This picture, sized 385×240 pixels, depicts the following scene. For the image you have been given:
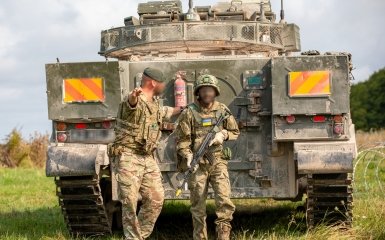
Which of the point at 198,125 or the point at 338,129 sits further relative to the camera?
the point at 338,129

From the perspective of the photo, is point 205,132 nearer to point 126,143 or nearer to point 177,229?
point 126,143

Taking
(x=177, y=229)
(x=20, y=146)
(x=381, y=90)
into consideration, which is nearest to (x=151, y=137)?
(x=177, y=229)

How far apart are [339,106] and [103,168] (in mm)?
2473

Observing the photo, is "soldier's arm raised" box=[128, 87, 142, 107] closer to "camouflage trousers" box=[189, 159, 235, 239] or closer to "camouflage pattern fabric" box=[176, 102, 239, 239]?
"camouflage pattern fabric" box=[176, 102, 239, 239]

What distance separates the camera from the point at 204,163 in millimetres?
8719

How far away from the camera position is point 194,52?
35.9 ft

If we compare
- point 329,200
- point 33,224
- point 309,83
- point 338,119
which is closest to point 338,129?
point 338,119

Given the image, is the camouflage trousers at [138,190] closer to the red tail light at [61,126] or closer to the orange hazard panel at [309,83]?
the red tail light at [61,126]

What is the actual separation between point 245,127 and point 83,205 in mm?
1840

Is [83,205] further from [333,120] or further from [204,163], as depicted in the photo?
[333,120]

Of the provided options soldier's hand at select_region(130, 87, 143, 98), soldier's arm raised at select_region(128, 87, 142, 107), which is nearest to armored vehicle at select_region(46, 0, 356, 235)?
soldier's arm raised at select_region(128, 87, 142, 107)

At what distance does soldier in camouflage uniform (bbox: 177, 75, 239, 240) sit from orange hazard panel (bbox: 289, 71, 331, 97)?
0.81 metres

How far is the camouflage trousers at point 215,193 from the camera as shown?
28.5 feet

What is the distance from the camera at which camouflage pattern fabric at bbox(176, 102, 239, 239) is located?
8.69 metres
